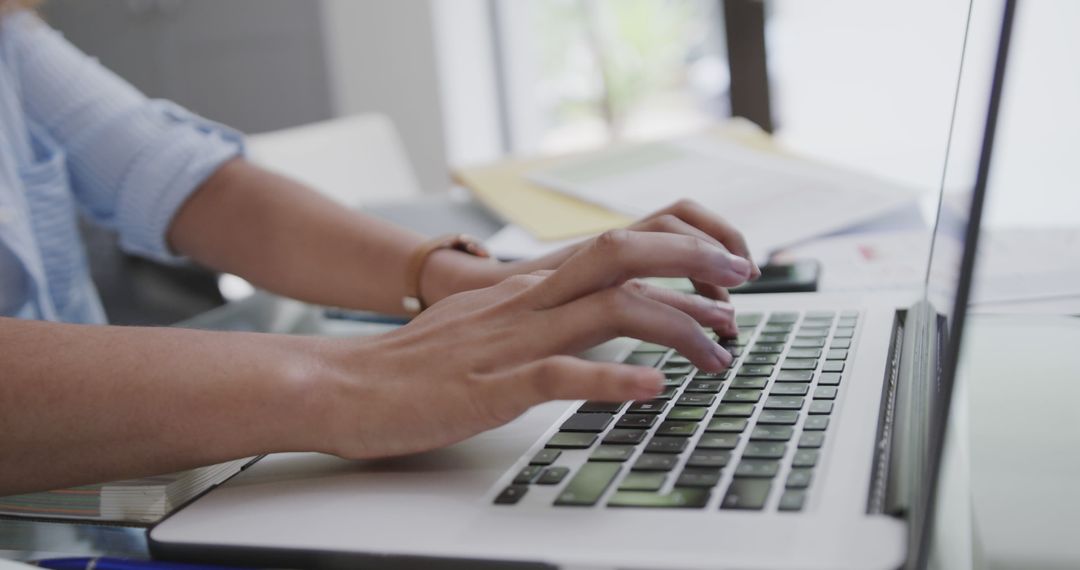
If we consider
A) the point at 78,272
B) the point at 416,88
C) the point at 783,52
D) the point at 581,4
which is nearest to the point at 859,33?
the point at 783,52

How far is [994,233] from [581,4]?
2.38 meters

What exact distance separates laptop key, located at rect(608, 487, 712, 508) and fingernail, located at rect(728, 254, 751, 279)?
0.15 metres

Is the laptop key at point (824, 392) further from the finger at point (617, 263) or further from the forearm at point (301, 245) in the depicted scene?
the forearm at point (301, 245)

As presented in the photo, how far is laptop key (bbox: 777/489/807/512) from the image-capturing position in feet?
1.05

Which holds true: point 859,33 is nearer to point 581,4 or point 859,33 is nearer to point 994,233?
point 581,4

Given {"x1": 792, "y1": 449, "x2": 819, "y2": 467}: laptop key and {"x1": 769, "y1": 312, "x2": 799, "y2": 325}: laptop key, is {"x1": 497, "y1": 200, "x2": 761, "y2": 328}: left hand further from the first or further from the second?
{"x1": 792, "y1": 449, "x2": 819, "y2": 467}: laptop key

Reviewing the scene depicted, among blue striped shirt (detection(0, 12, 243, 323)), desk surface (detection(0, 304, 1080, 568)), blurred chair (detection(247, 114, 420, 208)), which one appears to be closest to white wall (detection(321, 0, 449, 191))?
blurred chair (detection(247, 114, 420, 208))

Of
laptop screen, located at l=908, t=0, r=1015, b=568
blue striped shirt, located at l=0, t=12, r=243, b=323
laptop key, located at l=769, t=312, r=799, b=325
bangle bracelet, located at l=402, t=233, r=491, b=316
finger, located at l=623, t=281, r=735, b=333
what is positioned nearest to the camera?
laptop screen, located at l=908, t=0, r=1015, b=568

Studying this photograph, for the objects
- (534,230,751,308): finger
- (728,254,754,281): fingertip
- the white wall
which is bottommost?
the white wall

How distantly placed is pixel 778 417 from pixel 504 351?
0.12m

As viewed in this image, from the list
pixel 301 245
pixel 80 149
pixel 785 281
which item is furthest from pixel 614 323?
pixel 80 149

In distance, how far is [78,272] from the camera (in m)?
0.87

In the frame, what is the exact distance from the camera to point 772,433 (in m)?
0.38

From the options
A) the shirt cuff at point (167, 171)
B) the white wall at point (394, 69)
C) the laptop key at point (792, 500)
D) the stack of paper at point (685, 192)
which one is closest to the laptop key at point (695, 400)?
the laptop key at point (792, 500)
